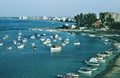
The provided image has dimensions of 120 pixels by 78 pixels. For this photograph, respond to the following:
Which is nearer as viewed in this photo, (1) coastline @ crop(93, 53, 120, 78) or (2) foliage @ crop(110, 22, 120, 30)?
(1) coastline @ crop(93, 53, 120, 78)

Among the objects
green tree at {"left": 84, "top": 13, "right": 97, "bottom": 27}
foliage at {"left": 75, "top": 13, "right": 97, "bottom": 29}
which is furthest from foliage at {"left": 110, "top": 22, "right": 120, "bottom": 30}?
foliage at {"left": 75, "top": 13, "right": 97, "bottom": 29}

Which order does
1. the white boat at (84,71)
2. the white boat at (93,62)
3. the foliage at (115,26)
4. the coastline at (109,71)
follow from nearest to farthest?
1. the coastline at (109,71)
2. the white boat at (84,71)
3. the white boat at (93,62)
4. the foliage at (115,26)

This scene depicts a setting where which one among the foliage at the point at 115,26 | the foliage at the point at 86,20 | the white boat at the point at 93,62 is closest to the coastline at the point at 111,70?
the white boat at the point at 93,62

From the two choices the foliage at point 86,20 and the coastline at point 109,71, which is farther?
the foliage at point 86,20

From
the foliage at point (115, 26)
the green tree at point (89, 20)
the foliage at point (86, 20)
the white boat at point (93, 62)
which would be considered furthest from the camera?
the foliage at point (86, 20)

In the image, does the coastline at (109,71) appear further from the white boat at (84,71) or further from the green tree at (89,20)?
the green tree at (89,20)

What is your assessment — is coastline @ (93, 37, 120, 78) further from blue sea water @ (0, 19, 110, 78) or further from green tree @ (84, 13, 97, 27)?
green tree @ (84, 13, 97, 27)

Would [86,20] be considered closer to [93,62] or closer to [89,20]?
[89,20]

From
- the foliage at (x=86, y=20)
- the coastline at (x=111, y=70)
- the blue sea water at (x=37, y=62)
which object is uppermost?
the foliage at (x=86, y=20)

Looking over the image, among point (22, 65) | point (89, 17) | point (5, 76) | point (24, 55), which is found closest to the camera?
point (5, 76)

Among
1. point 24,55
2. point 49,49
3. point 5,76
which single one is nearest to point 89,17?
point 49,49

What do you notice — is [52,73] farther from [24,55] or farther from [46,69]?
[24,55]
